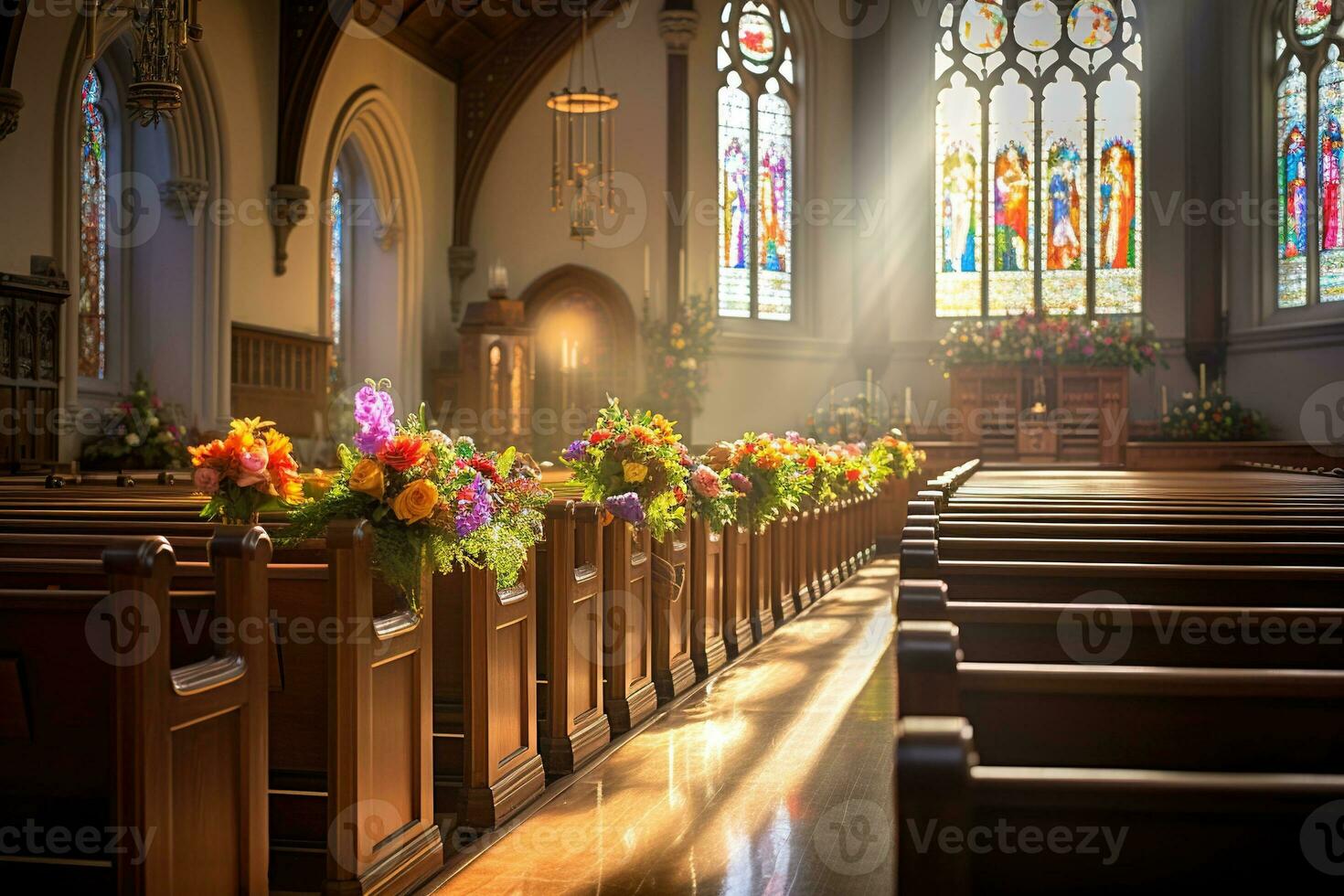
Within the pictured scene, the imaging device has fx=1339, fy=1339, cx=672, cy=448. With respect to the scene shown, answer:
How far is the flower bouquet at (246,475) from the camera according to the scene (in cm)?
338

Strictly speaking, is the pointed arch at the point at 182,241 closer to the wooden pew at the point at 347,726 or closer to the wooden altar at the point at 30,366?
the wooden altar at the point at 30,366

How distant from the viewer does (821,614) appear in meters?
7.81

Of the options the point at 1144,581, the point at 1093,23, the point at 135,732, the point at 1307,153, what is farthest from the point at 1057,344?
the point at 135,732

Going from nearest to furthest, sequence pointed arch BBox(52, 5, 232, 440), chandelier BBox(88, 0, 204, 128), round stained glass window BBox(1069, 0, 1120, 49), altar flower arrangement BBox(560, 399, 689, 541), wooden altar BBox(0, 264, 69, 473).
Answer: altar flower arrangement BBox(560, 399, 689, 541), chandelier BBox(88, 0, 204, 128), wooden altar BBox(0, 264, 69, 473), pointed arch BBox(52, 5, 232, 440), round stained glass window BBox(1069, 0, 1120, 49)

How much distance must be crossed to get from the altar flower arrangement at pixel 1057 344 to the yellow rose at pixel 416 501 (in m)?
11.7

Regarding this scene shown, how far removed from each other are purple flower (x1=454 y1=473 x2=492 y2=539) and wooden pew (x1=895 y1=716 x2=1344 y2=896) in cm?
171

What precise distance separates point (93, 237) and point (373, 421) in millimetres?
7730

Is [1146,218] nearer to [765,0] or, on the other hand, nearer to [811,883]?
[765,0]

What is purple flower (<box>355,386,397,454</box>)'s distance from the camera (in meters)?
3.03

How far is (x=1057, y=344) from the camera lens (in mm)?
13812

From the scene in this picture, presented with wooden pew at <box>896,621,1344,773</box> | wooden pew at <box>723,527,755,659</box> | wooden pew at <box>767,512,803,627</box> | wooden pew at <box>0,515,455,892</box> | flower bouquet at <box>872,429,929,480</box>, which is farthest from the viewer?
flower bouquet at <box>872,429,929,480</box>

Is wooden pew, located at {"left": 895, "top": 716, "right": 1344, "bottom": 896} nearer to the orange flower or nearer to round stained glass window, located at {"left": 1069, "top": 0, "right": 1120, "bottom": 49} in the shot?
the orange flower

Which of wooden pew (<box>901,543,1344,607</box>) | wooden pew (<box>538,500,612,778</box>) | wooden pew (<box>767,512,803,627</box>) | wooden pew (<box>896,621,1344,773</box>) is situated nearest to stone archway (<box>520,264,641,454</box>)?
wooden pew (<box>767,512,803,627</box>)

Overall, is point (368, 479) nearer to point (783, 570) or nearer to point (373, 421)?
point (373, 421)
